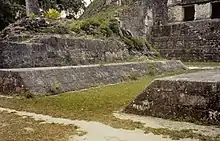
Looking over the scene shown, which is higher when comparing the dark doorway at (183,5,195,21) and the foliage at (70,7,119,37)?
the dark doorway at (183,5,195,21)

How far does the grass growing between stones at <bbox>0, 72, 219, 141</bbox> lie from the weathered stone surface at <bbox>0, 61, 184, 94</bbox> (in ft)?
1.81

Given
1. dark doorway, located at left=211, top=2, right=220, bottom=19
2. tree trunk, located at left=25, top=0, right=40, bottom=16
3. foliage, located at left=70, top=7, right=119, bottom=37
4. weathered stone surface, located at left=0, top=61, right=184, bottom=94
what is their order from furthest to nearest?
dark doorway, located at left=211, top=2, right=220, bottom=19
tree trunk, located at left=25, top=0, right=40, bottom=16
foliage, located at left=70, top=7, right=119, bottom=37
weathered stone surface, located at left=0, top=61, right=184, bottom=94

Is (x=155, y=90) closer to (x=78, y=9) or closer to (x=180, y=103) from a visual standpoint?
(x=180, y=103)

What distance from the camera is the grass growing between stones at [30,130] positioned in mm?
5840

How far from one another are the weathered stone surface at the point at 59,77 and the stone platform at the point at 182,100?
3568 millimetres

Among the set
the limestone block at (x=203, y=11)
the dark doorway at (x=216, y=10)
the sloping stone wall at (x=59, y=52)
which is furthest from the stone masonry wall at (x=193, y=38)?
the sloping stone wall at (x=59, y=52)

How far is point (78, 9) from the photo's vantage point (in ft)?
116

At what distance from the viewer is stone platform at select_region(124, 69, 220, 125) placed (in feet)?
21.8

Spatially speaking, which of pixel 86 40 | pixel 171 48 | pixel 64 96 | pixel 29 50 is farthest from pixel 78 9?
pixel 64 96

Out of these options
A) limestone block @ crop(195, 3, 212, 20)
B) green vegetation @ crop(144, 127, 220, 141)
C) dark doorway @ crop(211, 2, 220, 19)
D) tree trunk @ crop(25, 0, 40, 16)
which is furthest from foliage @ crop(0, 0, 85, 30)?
green vegetation @ crop(144, 127, 220, 141)

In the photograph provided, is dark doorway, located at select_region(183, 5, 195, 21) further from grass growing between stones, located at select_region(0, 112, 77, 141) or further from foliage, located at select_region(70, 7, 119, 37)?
grass growing between stones, located at select_region(0, 112, 77, 141)

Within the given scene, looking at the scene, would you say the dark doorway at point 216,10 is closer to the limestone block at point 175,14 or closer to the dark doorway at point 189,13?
the dark doorway at point 189,13

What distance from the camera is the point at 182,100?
6.98 m

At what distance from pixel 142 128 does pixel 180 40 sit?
18.3 m
